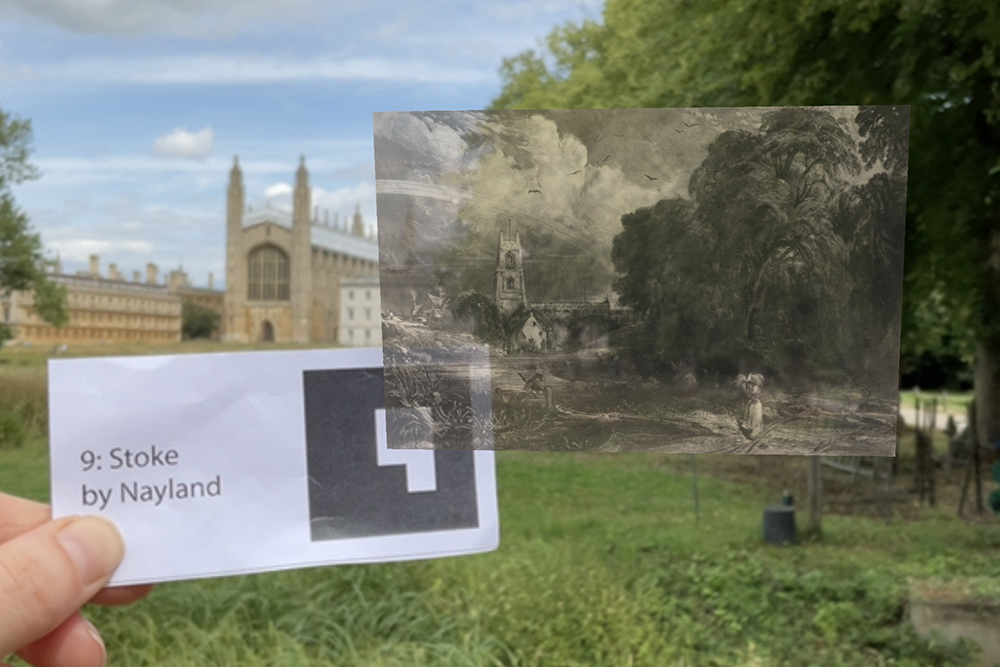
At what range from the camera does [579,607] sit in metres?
3.41

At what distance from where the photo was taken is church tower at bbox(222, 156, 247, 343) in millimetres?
11148

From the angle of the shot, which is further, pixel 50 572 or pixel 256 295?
pixel 256 295

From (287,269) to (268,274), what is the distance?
0.34m

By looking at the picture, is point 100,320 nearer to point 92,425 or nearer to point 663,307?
point 92,425

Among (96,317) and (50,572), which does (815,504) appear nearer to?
(50,572)

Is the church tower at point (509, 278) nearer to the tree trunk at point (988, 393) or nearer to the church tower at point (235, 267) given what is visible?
the tree trunk at point (988, 393)

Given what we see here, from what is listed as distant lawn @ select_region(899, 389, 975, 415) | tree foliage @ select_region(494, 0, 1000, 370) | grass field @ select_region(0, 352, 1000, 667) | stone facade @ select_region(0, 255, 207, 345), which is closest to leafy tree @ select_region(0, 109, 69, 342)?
stone facade @ select_region(0, 255, 207, 345)

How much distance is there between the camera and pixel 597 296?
796mm

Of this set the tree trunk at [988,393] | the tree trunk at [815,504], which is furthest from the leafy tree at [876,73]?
the tree trunk at [988,393]

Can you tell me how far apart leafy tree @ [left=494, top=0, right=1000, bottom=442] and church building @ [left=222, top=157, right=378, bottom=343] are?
5547 millimetres

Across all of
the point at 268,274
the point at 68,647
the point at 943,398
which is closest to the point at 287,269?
the point at 268,274

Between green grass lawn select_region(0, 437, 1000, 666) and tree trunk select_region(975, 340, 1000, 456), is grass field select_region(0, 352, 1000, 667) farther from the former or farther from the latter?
tree trunk select_region(975, 340, 1000, 456)

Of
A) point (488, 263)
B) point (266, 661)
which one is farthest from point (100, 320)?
point (488, 263)

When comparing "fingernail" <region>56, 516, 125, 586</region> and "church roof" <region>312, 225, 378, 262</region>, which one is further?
"church roof" <region>312, 225, 378, 262</region>
